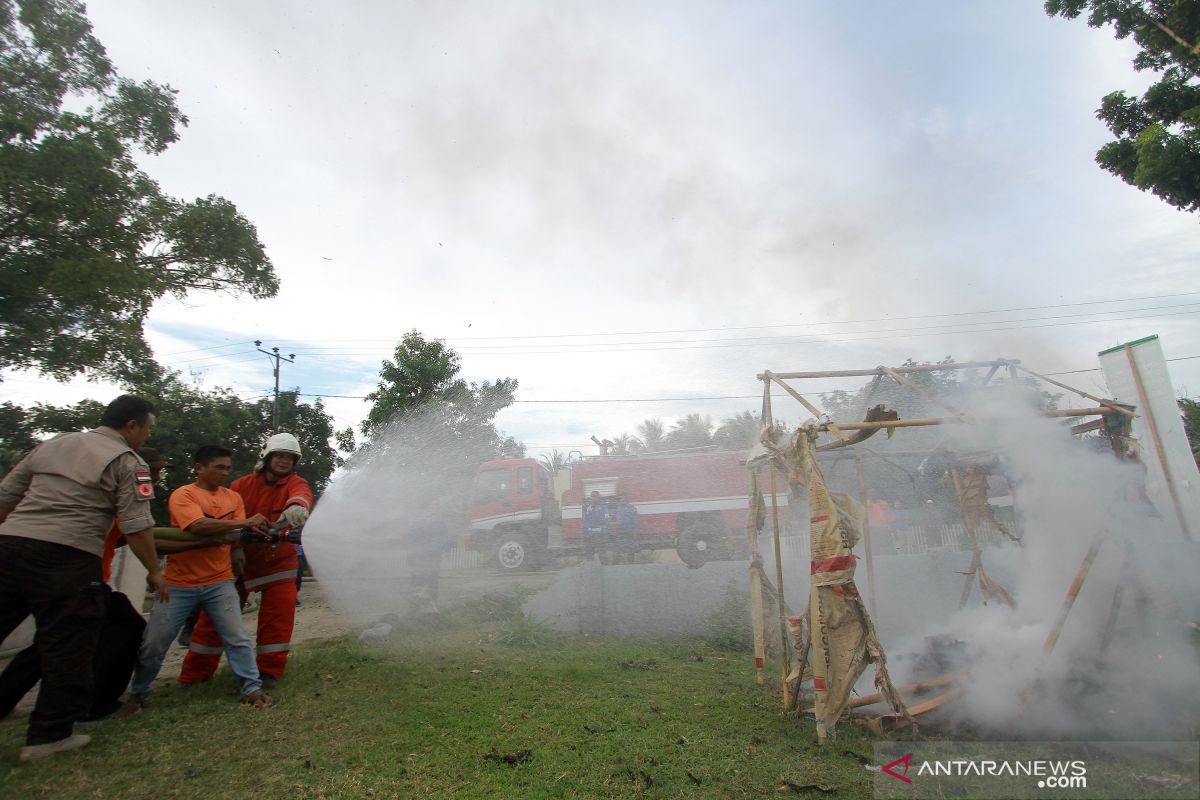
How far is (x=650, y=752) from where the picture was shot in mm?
3461

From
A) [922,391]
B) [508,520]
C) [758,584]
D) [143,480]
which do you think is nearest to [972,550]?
[922,391]

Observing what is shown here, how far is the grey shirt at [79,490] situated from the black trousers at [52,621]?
0.37ft

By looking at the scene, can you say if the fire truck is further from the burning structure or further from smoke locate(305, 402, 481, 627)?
the burning structure

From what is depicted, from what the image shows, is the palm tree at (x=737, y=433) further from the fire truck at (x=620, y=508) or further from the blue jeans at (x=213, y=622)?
the blue jeans at (x=213, y=622)

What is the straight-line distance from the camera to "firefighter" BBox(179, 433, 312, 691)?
4.49 m

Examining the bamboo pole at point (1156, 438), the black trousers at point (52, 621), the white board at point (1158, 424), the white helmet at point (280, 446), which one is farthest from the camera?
the white board at point (1158, 424)

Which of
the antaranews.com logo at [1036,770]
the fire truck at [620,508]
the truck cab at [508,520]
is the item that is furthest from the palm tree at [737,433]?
the antaranews.com logo at [1036,770]

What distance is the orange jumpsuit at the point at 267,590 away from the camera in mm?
4520

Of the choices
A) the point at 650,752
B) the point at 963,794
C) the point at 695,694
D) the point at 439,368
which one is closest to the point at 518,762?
the point at 650,752

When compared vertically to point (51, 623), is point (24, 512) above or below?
above

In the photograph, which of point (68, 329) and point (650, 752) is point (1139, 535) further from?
point (68, 329)

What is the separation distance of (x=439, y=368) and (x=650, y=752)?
29.5ft

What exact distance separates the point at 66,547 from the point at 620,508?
1145 centimetres

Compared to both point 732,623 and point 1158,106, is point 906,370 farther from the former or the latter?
point 1158,106
